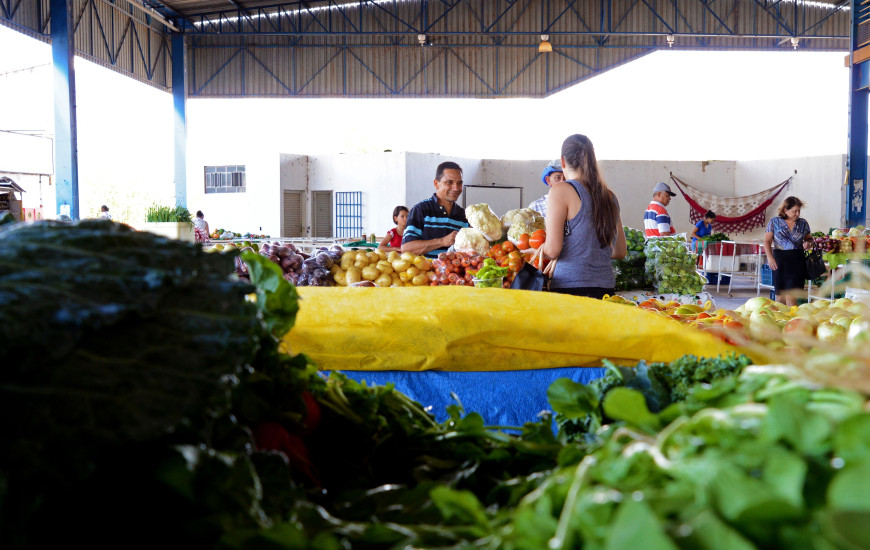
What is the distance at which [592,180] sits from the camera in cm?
297

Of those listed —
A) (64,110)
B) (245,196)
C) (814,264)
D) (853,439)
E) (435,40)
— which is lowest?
(814,264)

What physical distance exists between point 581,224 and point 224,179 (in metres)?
13.5

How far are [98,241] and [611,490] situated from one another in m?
0.49

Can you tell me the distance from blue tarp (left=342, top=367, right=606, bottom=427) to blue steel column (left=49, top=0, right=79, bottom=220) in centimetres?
954

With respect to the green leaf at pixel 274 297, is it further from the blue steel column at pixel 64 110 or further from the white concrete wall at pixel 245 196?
the white concrete wall at pixel 245 196

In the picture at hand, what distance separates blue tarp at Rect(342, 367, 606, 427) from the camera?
181 cm

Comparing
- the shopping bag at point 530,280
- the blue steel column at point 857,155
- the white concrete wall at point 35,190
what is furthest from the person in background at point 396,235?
the white concrete wall at point 35,190

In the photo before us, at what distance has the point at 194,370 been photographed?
1.89ft

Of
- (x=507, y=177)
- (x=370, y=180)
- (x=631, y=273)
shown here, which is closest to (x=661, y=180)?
(x=507, y=177)

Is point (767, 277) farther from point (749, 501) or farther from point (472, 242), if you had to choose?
point (749, 501)

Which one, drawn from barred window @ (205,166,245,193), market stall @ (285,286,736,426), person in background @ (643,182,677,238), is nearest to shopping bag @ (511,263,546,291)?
market stall @ (285,286,736,426)

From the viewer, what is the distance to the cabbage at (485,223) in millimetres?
3867

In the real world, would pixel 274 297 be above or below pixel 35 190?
below

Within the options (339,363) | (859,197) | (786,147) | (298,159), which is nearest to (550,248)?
(339,363)
